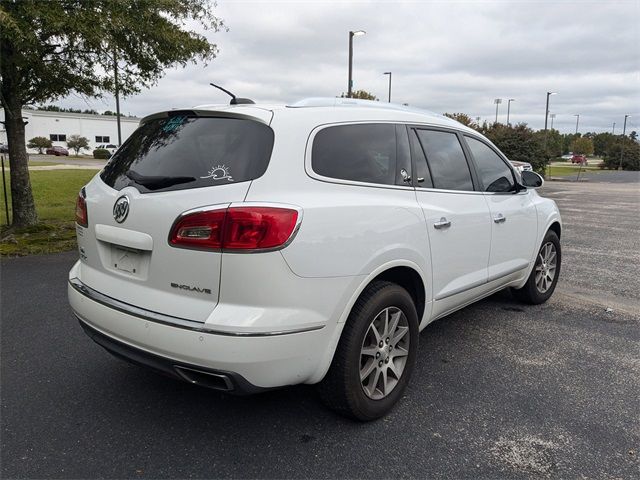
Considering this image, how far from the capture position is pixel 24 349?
3.92 metres

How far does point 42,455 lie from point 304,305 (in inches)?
60.8

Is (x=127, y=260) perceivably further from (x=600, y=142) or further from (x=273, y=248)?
(x=600, y=142)

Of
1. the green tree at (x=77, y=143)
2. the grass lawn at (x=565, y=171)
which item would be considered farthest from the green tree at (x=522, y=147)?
the green tree at (x=77, y=143)

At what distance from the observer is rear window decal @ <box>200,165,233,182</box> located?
98.5 inches

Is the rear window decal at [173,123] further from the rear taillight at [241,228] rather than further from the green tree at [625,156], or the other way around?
the green tree at [625,156]

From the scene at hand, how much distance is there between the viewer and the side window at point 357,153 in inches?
109

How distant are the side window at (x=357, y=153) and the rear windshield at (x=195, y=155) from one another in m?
0.32

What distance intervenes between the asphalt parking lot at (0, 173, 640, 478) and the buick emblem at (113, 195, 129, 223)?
116cm

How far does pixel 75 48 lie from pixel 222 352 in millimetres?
6909

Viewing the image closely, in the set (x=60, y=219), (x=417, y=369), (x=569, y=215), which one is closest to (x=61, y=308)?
(x=417, y=369)

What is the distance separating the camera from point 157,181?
8.75ft

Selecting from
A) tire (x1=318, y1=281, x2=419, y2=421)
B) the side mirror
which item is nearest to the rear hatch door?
tire (x1=318, y1=281, x2=419, y2=421)

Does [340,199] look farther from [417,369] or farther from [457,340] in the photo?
[457,340]

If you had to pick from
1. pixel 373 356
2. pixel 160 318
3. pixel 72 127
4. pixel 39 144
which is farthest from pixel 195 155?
pixel 72 127
